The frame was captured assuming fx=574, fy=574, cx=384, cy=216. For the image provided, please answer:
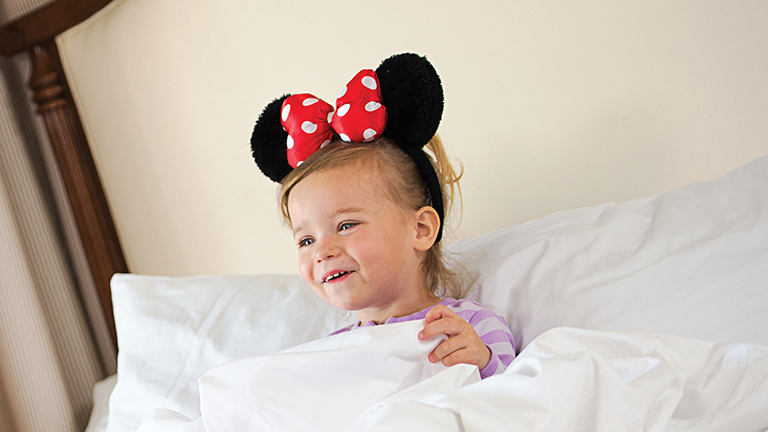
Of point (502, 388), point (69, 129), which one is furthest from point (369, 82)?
point (69, 129)

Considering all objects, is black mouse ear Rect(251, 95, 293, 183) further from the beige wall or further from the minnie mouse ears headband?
the beige wall

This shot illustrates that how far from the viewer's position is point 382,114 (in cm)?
81

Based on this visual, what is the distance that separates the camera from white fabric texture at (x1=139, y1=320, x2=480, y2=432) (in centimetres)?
55

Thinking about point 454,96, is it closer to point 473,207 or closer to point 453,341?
point 473,207

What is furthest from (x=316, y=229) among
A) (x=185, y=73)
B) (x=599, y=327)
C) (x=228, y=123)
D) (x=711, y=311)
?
(x=185, y=73)

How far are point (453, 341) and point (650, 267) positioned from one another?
262 millimetres

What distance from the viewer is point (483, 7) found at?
1.00 meters

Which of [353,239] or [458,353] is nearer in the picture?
[458,353]

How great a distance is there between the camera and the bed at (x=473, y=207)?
0.52 meters

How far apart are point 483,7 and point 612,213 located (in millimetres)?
434

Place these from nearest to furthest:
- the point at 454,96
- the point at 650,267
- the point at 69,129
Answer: the point at 650,267 → the point at 454,96 → the point at 69,129

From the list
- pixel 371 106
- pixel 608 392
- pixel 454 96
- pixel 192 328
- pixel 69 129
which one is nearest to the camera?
pixel 608 392

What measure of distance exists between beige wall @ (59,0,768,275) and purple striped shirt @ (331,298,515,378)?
0.29 m

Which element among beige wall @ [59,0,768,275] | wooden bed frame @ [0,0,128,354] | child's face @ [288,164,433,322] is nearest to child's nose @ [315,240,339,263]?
child's face @ [288,164,433,322]
